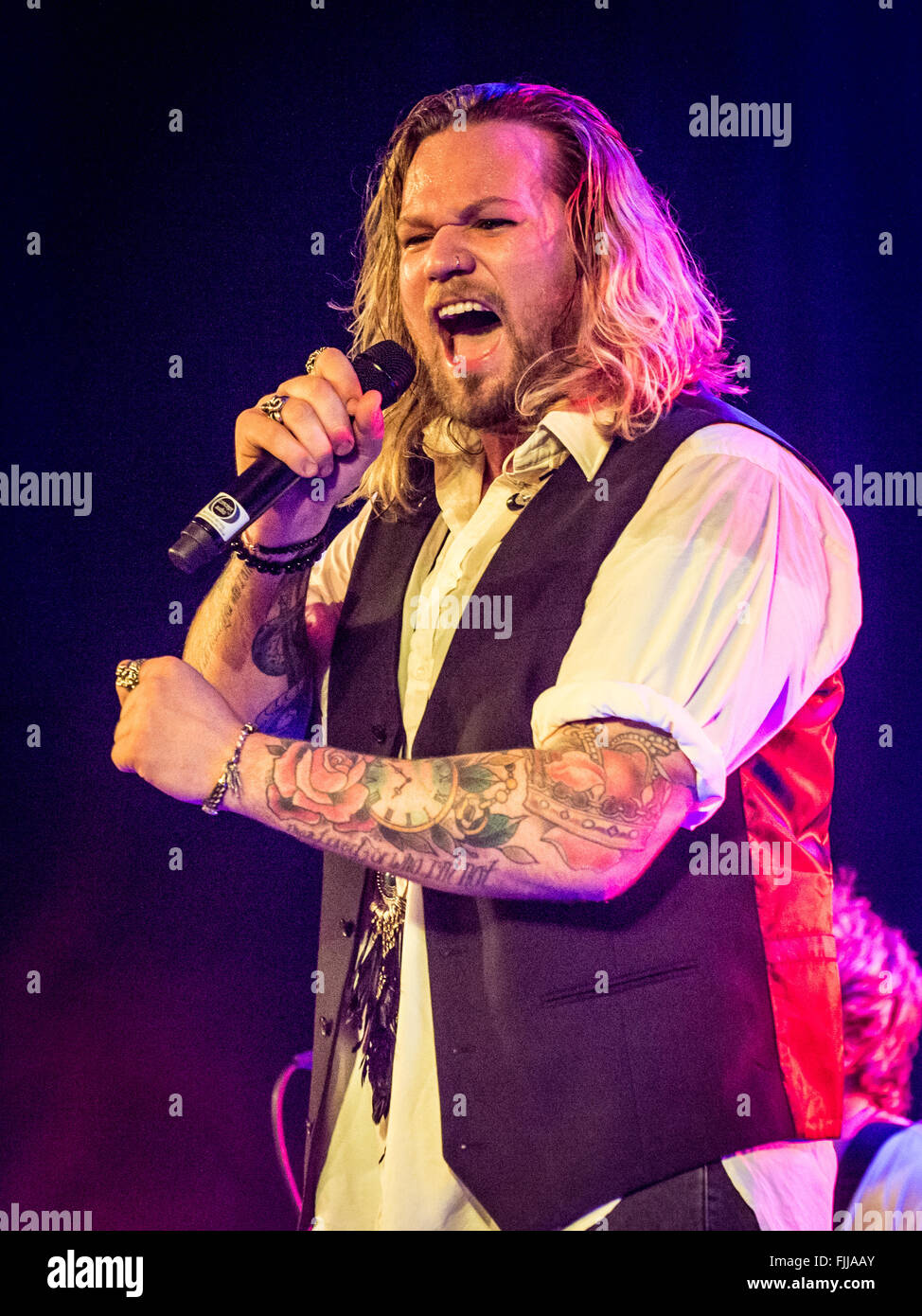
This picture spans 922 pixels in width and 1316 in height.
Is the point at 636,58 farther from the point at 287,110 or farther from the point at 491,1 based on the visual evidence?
the point at 287,110

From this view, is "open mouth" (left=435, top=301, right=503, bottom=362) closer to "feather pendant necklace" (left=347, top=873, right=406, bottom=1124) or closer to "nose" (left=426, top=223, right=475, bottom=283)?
"nose" (left=426, top=223, right=475, bottom=283)

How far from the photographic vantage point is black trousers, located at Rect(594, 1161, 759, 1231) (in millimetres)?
1270

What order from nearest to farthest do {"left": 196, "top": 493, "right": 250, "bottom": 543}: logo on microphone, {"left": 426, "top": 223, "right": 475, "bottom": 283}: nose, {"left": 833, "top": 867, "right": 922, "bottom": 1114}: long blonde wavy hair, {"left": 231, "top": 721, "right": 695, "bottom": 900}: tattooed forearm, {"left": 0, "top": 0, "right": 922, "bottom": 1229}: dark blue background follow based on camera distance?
{"left": 231, "top": 721, "right": 695, "bottom": 900}: tattooed forearm → {"left": 196, "top": 493, "right": 250, "bottom": 543}: logo on microphone → {"left": 426, "top": 223, "right": 475, "bottom": 283}: nose → {"left": 833, "top": 867, "right": 922, "bottom": 1114}: long blonde wavy hair → {"left": 0, "top": 0, "right": 922, "bottom": 1229}: dark blue background

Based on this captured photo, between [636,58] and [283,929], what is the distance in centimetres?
145

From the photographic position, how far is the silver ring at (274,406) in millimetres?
1427

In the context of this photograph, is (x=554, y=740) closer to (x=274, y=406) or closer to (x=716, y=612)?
(x=716, y=612)

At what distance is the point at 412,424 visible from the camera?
184 centimetres

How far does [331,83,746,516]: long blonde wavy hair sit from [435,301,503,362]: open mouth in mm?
75

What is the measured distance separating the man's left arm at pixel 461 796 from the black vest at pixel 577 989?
0.10 meters

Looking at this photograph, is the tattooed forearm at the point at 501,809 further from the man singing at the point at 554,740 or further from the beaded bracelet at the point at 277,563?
the beaded bracelet at the point at 277,563

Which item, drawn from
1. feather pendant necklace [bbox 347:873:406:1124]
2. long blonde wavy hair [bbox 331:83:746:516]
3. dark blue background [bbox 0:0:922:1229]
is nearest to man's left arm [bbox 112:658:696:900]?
feather pendant necklace [bbox 347:873:406:1124]

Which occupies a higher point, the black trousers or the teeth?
the teeth

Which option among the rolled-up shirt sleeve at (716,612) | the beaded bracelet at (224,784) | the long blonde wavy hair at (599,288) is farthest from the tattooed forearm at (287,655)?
the rolled-up shirt sleeve at (716,612)
